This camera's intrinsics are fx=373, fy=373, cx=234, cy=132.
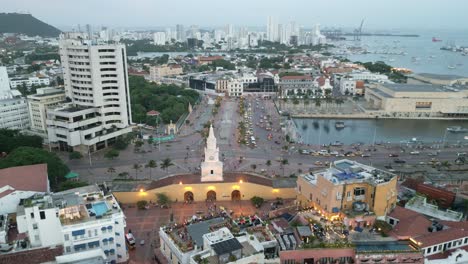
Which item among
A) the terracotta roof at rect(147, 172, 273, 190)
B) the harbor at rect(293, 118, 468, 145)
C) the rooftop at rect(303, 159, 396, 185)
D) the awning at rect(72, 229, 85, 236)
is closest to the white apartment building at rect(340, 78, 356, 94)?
the harbor at rect(293, 118, 468, 145)

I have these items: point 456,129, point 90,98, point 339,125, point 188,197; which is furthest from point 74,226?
point 456,129

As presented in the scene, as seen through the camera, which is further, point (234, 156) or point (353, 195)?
point (234, 156)

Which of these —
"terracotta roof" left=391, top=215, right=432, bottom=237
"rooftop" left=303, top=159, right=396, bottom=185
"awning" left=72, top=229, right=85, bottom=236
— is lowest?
"terracotta roof" left=391, top=215, right=432, bottom=237

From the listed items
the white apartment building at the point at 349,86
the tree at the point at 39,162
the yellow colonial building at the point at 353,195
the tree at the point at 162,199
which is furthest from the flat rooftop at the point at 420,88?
the tree at the point at 39,162

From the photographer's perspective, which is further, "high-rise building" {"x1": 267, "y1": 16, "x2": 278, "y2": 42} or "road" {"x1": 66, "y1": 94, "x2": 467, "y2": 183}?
"high-rise building" {"x1": 267, "y1": 16, "x2": 278, "y2": 42}

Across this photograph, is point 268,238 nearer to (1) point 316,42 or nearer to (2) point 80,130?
(2) point 80,130

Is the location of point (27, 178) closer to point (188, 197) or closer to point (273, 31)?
point (188, 197)

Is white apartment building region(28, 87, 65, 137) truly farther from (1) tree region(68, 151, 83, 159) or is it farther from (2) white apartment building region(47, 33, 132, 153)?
(1) tree region(68, 151, 83, 159)

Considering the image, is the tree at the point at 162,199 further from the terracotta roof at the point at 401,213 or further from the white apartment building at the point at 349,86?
the white apartment building at the point at 349,86
